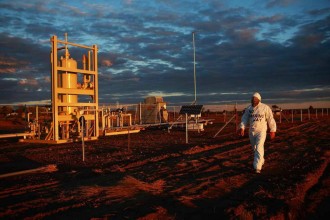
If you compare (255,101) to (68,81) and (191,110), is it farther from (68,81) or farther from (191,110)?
(68,81)

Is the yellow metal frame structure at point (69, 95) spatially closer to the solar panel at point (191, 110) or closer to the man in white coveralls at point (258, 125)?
the solar panel at point (191, 110)

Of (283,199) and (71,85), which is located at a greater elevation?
(71,85)

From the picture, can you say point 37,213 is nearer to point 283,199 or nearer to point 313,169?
point 283,199

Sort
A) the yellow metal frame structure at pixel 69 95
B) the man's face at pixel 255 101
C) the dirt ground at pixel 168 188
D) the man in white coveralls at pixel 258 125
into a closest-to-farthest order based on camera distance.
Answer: the dirt ground at pixel 168 188
the man in white coveralls at pixel 258 125
the man's face at pixel 255 101
the yellow metal frame structure at pixel 69 95

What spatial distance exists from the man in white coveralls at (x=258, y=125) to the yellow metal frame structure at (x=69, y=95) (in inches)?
459

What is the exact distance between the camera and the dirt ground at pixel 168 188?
6.11m

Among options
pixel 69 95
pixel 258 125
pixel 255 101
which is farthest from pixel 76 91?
pixel 258 125

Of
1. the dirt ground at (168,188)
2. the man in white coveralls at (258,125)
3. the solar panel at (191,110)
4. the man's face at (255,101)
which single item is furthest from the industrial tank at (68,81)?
the man's face at (255,101)

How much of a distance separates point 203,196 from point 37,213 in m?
3.19

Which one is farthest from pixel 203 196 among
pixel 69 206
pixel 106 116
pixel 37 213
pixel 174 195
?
pixel 106 116

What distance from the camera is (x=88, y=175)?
31.5 feet

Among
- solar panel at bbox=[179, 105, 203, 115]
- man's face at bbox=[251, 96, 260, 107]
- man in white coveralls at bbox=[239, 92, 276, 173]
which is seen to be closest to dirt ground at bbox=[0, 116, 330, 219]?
man in white coveralls at bbox=[239, 92, 276, 173]

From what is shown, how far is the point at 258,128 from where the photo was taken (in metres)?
10.2

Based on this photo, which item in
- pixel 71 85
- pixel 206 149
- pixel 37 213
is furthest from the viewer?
pixel 71 85
